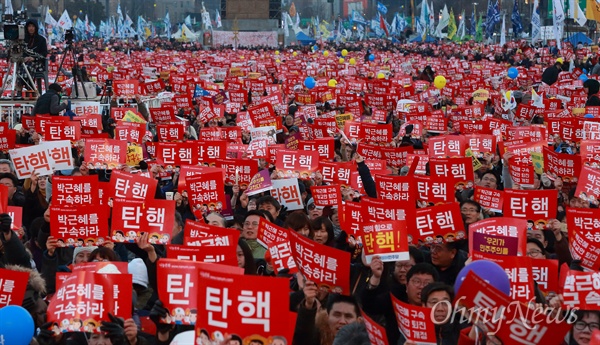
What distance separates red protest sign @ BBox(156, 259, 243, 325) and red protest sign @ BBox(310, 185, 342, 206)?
14.4ft

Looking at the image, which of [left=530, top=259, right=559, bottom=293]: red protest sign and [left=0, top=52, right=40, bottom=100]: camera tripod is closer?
[left=530, top=259, right=559, bottom=293]: red protest sign

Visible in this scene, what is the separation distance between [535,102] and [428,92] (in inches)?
174

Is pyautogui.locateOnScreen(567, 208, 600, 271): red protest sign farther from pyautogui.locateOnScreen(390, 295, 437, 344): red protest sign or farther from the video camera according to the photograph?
the video camera

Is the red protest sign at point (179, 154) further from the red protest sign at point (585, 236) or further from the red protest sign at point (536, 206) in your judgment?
the red protest sign at point (585, 236)

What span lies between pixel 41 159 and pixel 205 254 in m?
5.36

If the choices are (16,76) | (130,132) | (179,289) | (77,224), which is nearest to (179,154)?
(130,132)

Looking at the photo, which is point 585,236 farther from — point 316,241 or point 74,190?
point 74,190

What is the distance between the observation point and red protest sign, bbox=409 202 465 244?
9.58 m

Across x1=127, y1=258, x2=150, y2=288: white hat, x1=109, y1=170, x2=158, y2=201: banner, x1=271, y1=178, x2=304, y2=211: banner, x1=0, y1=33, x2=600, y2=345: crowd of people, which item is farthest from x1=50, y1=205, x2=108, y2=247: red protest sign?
x1=271, y1=178, x2=304, y2=211: banner

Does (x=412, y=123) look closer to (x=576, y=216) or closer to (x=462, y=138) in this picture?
(x=462, y=138)

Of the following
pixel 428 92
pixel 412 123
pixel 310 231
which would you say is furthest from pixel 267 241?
pixel 428 92

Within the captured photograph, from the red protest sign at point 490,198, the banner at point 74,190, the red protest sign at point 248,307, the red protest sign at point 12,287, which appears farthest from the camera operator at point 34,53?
the red protest sign at point 248,307

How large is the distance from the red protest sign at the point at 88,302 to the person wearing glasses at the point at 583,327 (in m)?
2.61

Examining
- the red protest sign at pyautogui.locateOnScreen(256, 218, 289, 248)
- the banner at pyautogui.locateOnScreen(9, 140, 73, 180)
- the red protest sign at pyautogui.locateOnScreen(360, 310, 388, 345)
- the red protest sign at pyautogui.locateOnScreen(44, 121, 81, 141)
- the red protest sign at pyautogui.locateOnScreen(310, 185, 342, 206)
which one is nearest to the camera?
the red protest sign at pyautogui.locateOnScreen(360, 310, 388, 345)
